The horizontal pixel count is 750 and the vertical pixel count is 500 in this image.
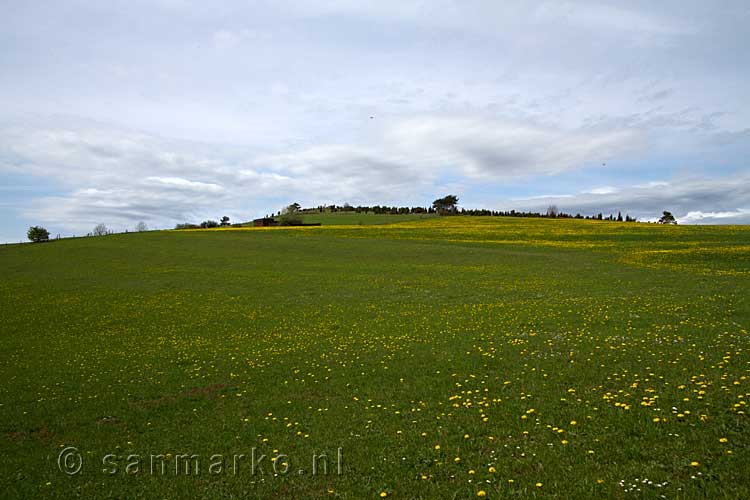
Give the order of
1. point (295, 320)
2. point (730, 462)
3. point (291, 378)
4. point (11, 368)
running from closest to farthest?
point (730, 462) < point (291, 378) < point (11, 368) < point (295, 320)

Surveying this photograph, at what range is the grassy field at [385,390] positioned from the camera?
7.39 meters

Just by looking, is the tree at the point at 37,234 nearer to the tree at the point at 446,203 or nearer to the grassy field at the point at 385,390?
the grassy field at the point at 385,390

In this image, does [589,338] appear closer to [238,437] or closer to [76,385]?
[238,437]

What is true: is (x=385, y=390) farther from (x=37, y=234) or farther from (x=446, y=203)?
(x=446, y=203)

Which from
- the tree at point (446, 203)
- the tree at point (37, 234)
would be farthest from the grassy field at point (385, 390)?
the tree at point (446, 203)

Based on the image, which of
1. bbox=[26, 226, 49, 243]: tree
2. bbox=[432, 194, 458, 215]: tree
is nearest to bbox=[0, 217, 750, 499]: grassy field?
bbox=[26, 226, 49, 243]: tree

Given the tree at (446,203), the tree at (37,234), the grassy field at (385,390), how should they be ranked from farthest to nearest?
the tree at (446,203), the tree at (37,234), the grassy field at (385,390)

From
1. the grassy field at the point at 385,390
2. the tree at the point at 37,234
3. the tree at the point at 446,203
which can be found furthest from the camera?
the tree at the point at 446,203

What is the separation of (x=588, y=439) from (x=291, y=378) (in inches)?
337

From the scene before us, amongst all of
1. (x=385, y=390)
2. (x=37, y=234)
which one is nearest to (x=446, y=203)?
(x=37, y=234)

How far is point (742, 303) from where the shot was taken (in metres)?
20.7

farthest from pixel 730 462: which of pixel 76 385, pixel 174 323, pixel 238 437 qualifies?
pixel 174 323

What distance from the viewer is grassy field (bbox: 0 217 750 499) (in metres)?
7.39

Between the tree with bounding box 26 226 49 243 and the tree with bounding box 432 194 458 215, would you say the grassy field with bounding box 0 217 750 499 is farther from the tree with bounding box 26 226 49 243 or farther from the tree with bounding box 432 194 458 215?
the tree with bounding box 432 194 458 215
